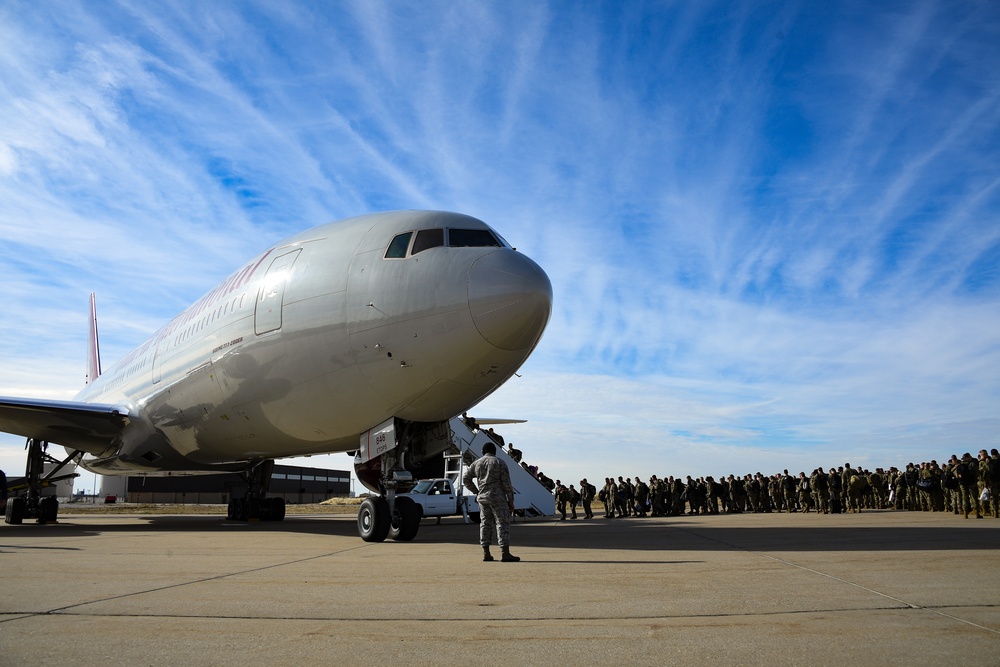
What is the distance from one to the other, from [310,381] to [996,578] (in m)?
9.16

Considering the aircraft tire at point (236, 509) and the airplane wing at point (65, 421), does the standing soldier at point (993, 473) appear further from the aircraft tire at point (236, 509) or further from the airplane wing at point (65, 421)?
the airplane wing at point (65, 421)

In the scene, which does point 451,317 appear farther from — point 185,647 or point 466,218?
point 185,647

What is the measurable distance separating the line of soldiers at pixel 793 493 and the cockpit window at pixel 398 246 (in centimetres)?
1542

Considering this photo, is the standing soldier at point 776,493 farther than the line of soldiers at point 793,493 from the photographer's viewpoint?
Yes

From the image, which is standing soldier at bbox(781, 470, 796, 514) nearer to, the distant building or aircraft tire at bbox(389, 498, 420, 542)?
aircraft tire at bbox(389, 498, 420, 542)

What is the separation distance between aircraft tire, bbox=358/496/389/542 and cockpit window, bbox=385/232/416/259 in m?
3.77

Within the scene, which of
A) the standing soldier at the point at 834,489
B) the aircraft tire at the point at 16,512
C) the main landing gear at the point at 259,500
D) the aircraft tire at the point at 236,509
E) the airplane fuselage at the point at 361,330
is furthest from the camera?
the standing soldier at the point at 834,489

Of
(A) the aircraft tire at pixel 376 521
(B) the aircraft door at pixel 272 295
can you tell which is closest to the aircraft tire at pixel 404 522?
(A) the aircraft tire at pixel 376 521

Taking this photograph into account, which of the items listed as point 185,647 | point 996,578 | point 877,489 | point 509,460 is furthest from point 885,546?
point 877,489

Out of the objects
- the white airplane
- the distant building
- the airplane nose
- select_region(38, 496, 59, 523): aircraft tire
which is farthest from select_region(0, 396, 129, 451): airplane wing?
the distant building

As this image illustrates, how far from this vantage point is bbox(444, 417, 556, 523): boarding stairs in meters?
21.2

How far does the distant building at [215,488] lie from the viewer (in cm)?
5694

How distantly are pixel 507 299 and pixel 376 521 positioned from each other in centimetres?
417

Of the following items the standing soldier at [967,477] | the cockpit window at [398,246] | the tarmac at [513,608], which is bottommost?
the tarmac at [513,608]
